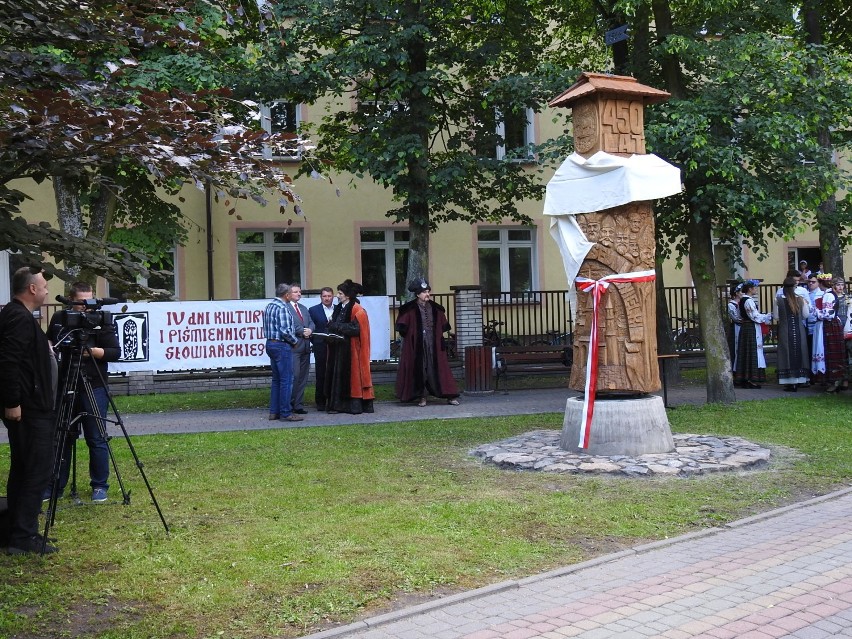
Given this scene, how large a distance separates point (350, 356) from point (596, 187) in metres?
5.92

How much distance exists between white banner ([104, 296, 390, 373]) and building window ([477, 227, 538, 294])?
30.8ft

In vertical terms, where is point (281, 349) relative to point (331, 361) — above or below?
above

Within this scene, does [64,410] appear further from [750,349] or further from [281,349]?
[750,349]

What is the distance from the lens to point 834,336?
56.6ft

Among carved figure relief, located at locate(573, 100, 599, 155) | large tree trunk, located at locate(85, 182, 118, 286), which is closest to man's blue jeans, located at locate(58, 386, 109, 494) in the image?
carved figure relief, located at locate(573, 100, 599, 155)

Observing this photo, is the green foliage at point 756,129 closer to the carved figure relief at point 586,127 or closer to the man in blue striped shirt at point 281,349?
the carved figure relief at point 586,127

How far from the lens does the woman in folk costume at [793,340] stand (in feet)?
Answer: 57.5

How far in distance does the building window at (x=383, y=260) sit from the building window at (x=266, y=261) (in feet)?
5.87

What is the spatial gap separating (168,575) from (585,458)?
484cm

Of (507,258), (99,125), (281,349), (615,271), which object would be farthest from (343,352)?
(507,258)

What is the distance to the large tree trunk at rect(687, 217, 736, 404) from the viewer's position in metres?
14.9

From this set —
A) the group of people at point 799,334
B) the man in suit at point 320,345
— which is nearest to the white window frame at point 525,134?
the man in suit at point 320,345

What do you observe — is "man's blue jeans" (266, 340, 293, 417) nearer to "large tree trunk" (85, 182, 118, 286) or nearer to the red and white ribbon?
the red and white ribbon

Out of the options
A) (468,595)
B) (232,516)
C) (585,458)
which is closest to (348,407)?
(585,458)
